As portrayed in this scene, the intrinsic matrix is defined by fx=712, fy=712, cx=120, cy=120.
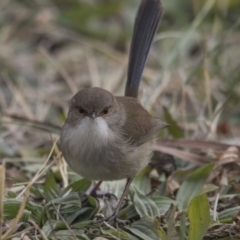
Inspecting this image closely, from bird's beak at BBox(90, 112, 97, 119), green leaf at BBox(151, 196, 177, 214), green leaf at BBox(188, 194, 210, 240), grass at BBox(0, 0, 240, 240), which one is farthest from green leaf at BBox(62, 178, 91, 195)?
green leaf at BBox(188, 194, 210, 240)

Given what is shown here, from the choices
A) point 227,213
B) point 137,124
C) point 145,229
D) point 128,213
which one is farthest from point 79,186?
point 227,213

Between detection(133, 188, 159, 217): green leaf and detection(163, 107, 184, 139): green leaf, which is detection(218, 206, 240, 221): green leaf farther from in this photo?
detection(163, 107, 184, 139): green leaf

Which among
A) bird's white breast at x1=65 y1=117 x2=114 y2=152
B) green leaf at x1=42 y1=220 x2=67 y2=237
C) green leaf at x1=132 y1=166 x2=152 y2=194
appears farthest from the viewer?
green leaf at x1=132 y1=166 x2=152 y2=194

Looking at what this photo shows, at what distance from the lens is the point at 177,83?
21.5ft

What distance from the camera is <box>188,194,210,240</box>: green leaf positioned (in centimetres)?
338

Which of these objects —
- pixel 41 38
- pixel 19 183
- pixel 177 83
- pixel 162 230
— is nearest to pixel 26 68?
pixel 41 38

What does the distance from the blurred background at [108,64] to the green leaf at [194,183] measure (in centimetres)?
64

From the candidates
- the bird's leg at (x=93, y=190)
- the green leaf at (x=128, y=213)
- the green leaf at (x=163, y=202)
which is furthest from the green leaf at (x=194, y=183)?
the bird's leg at (x=93, y=190)

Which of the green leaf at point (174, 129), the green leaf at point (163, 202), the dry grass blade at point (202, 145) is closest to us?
the green leaf at point (163, 202)

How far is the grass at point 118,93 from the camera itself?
366 centimetres

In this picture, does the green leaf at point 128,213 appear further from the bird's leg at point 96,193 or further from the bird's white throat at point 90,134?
the bird's white throat at point 90,134

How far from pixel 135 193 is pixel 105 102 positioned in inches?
23.1

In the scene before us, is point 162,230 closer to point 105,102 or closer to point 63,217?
point 63,217

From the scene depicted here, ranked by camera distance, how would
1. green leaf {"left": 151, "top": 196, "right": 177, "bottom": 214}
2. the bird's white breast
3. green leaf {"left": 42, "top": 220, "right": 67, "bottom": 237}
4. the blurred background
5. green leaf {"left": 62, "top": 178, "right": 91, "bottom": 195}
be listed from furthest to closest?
the blurred background
green leaf {"left": 62, "top": 178, "right": 91, "bottom": 195}
green leaf {"left": 151, "top": 196, "right": 177, "bottom": 214}
the bird's white breast
green leaf {"left": 42, "top": 220, "right": 67, "bottom": 237}
